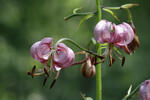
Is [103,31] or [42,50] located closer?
[103,31]

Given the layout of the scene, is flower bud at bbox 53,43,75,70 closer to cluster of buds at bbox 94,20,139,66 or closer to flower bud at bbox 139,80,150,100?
cluster of buds at bbox 94,20,139,66

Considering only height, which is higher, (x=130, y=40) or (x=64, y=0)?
(x=130, y=40)

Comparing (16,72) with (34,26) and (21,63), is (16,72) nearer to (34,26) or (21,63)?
(21,63)

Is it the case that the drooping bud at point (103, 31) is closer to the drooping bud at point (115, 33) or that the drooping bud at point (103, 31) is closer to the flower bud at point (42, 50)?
the drooping bud at point (115, 33)

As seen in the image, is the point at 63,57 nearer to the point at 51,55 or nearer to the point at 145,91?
the point at 51,55

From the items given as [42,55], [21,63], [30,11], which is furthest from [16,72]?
[42,55]

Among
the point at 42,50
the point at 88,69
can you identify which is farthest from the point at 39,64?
the point at 42,50

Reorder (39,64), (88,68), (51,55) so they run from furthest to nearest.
A: (39,64) < (88,68) < (51,55)

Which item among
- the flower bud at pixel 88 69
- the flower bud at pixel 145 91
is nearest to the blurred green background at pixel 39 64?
the flower bud at pixel 88 69
